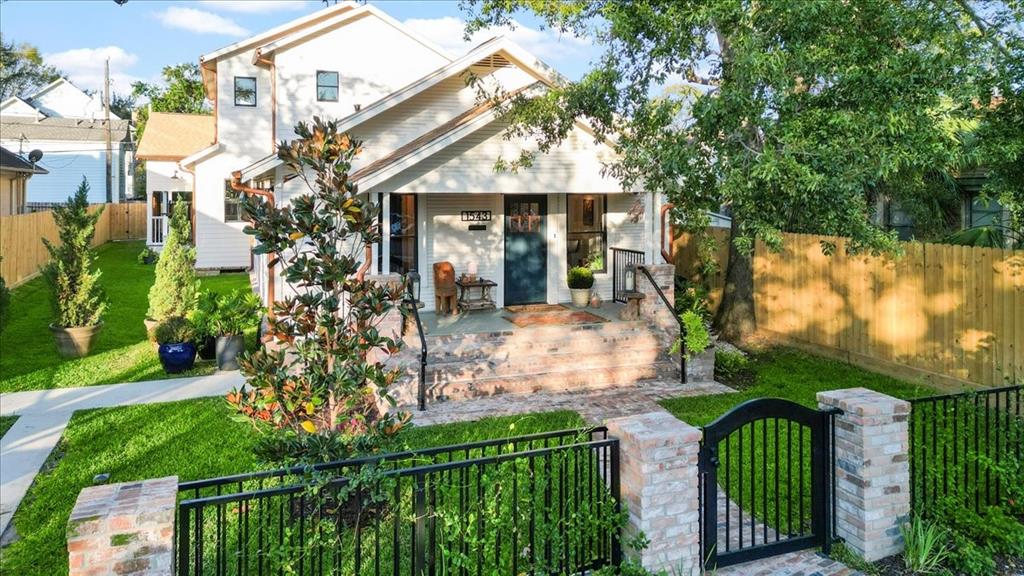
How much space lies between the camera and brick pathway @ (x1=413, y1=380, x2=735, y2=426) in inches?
351

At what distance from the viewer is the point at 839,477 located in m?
5.30

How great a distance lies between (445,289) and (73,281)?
632cm

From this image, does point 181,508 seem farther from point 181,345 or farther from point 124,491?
point 181,345

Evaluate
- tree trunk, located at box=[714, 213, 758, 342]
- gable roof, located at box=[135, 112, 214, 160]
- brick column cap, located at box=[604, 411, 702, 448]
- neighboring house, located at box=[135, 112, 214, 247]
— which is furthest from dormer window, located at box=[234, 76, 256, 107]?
brick column cap, located at box=[604, 411, 702, 448]

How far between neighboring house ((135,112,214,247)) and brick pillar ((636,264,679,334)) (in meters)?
19.9

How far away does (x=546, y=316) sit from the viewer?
488 inches

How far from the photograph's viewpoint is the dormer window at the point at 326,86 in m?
18.6

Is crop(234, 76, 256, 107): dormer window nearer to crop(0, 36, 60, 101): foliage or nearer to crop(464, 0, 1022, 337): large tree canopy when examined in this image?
crop(464, 0, 1022, 337): large tree canopy

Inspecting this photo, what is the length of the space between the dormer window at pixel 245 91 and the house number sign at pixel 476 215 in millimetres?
11252

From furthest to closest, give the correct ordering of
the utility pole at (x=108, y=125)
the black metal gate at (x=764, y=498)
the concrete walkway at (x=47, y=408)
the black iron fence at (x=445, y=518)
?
the utility pole at (x=108, y=125) < the concrete walkway at (x=47, y=408) < the black metal gate at (x=764, y=498) < the black iron fence at (x=445, y=518)

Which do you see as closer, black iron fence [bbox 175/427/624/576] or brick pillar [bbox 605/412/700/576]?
black iron fence [bbox 175/427/624/576]

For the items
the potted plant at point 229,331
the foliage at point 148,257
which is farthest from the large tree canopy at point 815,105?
the foliage at point 148,257

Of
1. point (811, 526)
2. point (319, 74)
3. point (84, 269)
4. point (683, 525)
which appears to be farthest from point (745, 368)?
point (319, 74)

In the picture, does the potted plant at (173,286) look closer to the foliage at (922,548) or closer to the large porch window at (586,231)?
the large porch window at (586,231)
